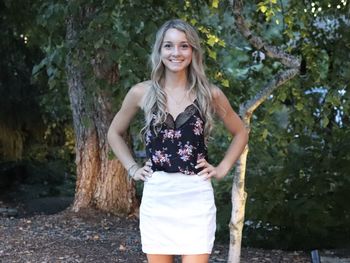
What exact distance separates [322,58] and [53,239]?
323cm

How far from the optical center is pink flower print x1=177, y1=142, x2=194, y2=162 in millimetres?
→ 3172

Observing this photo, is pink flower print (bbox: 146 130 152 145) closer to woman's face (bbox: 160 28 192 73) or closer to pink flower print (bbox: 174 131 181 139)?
pink flower print (bbox: 174 131 181 139)

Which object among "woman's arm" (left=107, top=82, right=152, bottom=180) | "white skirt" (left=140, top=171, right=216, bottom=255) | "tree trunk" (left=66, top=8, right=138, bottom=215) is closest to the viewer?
"white skirt" (left=140, top=171, right=216, bottom=255)

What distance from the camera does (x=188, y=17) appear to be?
17.6 feet

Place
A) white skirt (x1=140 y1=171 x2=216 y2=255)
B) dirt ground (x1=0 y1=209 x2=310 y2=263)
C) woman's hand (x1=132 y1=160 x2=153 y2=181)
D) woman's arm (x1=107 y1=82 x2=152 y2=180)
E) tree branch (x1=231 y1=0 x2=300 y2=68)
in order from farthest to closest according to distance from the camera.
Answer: dirt ground (x1=0 y1=209 x2=310 y2=263) → tree branch (x1=231 y1=0 x2=300 y2=68) → woman's arm (x1=107 y1=82 x2=152 y2=180) → woman's hand (x1=132 y1=160 x2=153 y2=181) → white skirt (x1=140 y1=171 x2=216 y2=255)

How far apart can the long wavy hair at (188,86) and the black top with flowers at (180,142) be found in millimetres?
40

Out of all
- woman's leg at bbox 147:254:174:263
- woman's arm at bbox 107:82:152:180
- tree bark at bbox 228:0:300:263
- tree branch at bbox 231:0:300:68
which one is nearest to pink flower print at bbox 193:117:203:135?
woman's arm at bbox 107:82:152:180

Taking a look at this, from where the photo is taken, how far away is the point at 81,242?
6.12m

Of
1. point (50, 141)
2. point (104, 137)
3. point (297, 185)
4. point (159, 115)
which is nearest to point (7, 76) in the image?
point (50, 141)

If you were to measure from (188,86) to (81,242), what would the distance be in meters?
3.30

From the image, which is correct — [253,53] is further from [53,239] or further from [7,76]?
[7,76]

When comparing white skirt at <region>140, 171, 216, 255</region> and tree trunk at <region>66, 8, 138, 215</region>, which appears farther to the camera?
tree trunk at <region>66, 8, 138, 215</region>

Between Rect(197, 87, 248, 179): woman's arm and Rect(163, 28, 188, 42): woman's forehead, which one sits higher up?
Rect(163, 28, 188, 42): woman's forehead

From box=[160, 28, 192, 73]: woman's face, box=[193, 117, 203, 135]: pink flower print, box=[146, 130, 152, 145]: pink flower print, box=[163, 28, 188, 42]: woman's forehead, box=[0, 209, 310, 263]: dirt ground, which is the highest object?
box=[163, 28, 188, 42]: woman's forehead
